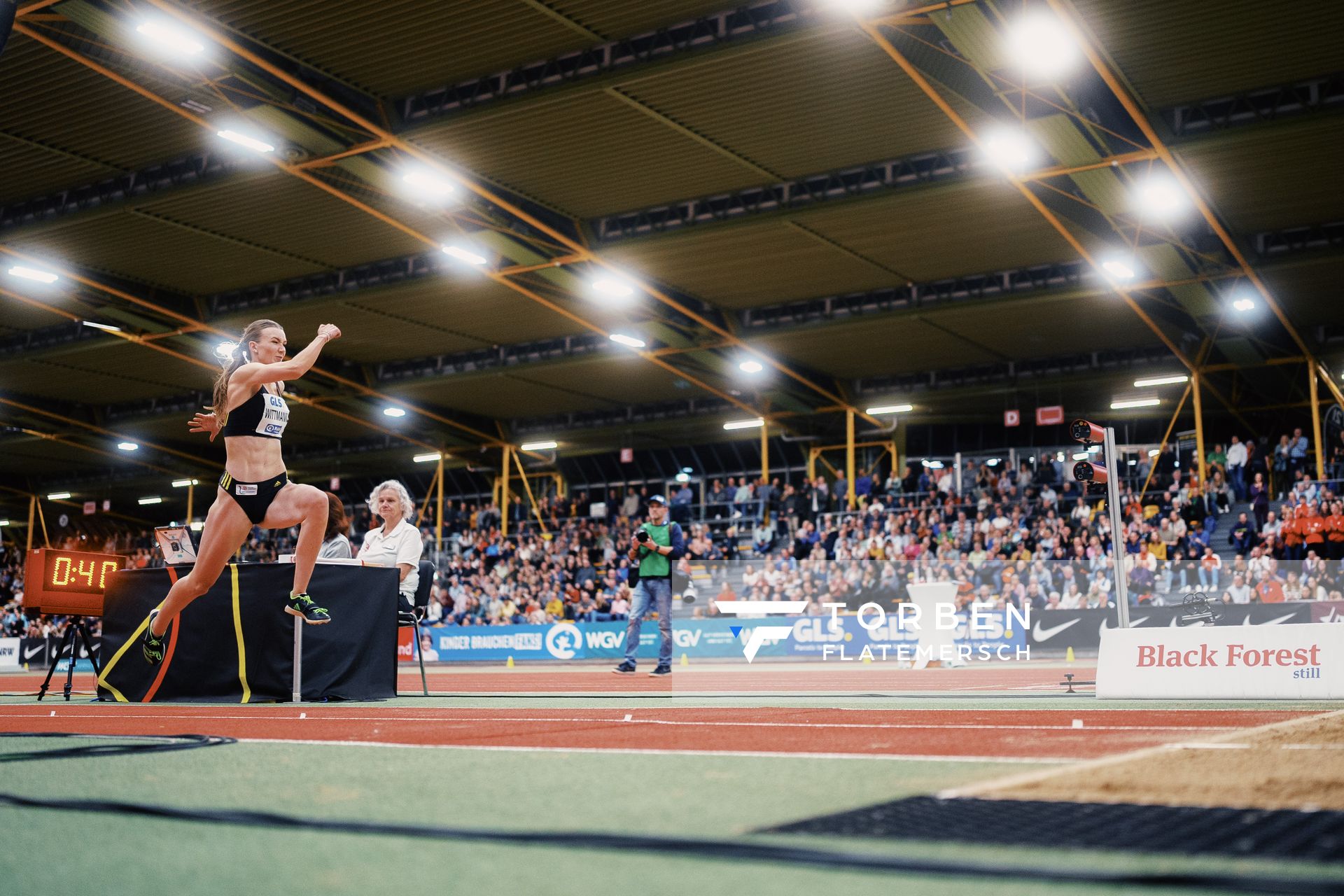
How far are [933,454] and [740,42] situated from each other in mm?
21896

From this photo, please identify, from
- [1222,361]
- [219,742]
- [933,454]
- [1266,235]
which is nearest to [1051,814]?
[219,742]

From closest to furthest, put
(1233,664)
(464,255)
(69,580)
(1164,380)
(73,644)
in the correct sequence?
(1233,664)
(69,580)
(73,644)
(464,255)
(1164,380)

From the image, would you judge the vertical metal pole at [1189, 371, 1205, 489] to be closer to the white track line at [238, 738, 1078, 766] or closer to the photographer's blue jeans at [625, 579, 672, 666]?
the photographer's blue jeans at [625, 579, 672, 666]

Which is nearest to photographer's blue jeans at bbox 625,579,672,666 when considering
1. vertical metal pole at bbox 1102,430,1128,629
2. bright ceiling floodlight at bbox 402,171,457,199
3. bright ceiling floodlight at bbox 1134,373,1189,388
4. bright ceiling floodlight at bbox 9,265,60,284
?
vertical metal pole at bbox 1102,430,1128,629

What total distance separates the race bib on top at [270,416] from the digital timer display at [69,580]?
4610 mm

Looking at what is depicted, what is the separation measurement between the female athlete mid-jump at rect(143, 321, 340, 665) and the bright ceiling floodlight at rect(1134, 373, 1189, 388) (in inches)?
1010

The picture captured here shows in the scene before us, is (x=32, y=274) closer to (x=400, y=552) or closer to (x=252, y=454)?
(x=400, y=552)

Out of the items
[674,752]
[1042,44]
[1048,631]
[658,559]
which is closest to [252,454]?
[674,752]

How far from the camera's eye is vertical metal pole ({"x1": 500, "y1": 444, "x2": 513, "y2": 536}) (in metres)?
37.9

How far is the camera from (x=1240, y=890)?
195cm

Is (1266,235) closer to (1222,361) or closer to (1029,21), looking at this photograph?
(1222,361)

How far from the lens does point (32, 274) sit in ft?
77.8

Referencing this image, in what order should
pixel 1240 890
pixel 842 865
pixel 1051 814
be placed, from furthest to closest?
pixel 1051 814 → pixel 842 865 → pixel 1240 890

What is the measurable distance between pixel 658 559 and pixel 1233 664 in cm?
608
